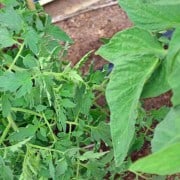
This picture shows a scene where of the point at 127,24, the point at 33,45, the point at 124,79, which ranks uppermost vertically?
the point at 124,79

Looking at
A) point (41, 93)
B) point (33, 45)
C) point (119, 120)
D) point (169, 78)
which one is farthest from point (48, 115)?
point (169, 78)

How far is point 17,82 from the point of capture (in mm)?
1471

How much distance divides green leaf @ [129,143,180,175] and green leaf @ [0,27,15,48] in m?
0.86

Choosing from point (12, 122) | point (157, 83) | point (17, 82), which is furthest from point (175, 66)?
point (12, 122)

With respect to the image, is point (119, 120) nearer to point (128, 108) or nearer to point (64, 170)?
point (128, 108)

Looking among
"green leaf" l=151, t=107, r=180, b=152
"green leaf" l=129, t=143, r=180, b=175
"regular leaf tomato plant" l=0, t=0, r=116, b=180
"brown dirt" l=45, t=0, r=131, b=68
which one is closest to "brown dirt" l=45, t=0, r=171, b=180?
"brown dirt" l=45, t=0, r=131, b=68

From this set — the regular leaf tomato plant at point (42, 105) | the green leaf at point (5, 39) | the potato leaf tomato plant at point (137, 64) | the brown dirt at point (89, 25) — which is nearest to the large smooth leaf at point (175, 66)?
the potato leaf tomato plant at point (137, 64)

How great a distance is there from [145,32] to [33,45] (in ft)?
1.93

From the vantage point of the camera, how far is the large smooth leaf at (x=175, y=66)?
0.86 m

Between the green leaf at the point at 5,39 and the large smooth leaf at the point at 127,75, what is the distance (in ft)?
1.92

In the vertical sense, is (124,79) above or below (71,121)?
above

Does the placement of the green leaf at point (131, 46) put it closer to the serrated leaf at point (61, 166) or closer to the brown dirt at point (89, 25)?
the serrated leaf at point (61, 166)

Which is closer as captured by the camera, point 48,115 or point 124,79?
point 124,79

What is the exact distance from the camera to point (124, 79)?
0.96m
